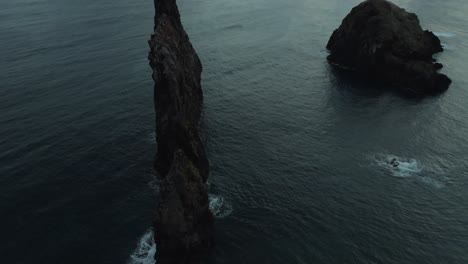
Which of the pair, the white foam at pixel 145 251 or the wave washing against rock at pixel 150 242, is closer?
the white foam at pixel 145 251

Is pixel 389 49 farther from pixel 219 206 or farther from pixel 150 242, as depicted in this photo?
pixel 150 242

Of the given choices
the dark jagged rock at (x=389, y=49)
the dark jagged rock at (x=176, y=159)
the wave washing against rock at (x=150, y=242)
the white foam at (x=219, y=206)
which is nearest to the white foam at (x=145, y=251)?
the wave washing against rock at (x=150, y=242)

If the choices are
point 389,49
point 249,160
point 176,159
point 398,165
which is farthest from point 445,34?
point 176,159

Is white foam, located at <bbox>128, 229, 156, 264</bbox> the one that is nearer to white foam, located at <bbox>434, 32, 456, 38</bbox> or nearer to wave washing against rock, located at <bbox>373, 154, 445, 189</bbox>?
wave washing against rock, located at <bbox>373, 154, 445, 189</bbox>

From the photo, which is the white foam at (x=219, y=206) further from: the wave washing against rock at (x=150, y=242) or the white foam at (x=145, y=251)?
the white foam at (x=145, y=251)

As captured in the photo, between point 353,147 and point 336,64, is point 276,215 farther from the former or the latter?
point 336,64

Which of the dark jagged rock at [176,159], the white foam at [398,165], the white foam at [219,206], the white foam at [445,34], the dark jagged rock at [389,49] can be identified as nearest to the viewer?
the dark jagged rock at [176,159]

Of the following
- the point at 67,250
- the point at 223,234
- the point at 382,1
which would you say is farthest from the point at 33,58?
the point at 382,1
